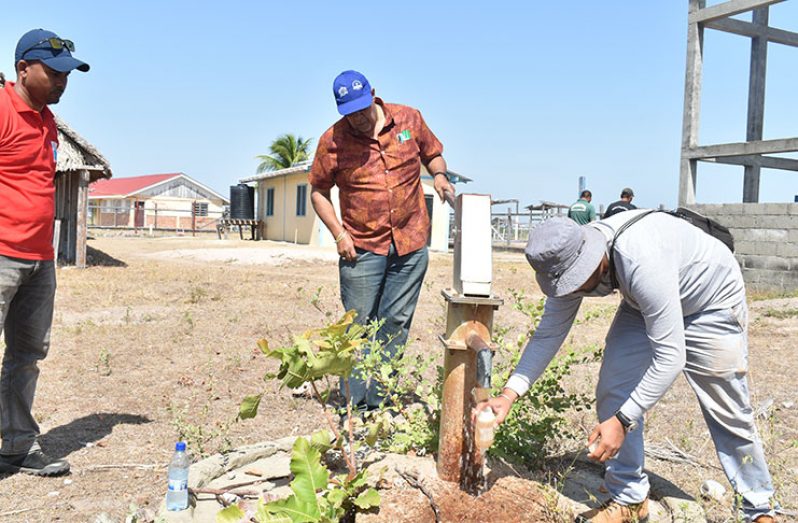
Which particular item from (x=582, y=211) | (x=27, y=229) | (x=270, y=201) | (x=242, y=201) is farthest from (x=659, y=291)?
(x=242, y=201)

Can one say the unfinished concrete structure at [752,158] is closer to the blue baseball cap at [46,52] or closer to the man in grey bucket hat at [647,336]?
the man in grey bucket hat at [647,336]

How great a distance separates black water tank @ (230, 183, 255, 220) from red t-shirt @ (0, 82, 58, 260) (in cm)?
2770

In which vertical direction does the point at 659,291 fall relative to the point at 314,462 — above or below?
above

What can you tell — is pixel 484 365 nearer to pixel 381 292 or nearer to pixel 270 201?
pixel 381 292

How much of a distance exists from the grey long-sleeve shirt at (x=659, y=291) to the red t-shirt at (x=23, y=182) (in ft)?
7.39

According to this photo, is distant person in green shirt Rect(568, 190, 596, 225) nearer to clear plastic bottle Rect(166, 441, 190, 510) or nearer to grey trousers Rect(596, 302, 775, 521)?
grey trousers Rect(596, 302, 775, 521)

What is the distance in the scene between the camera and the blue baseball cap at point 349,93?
11.7 feet

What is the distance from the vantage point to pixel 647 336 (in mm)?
2492

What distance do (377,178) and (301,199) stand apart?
70.1ft

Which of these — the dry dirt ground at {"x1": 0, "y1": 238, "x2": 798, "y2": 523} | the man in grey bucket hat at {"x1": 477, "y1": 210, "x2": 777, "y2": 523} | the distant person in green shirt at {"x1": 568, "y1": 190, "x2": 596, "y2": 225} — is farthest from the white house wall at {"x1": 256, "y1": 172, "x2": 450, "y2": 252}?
the man in grey bucket hat at {"x1": 477, "y1": 210, "x2": 777, "y2": 523}

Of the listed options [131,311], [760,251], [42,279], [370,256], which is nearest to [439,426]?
[370,256]

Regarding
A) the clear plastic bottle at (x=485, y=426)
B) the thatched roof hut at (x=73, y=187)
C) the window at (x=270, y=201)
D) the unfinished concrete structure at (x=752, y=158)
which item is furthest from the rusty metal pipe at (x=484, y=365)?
the window at (x=270, y=201)

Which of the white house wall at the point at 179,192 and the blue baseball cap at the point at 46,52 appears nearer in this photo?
the blue baseball cap at the point at 46,52

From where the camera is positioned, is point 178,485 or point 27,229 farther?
point 27,229
